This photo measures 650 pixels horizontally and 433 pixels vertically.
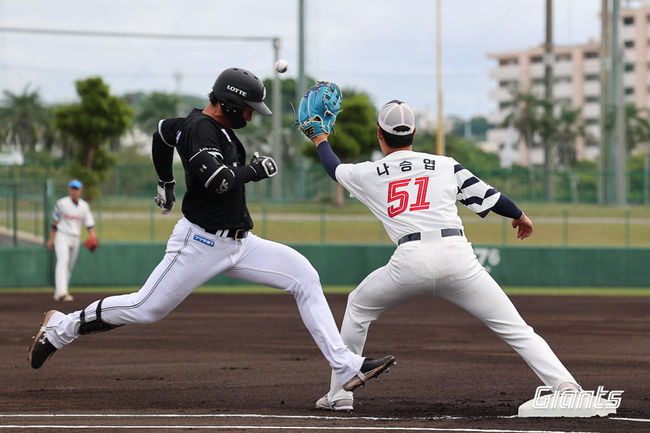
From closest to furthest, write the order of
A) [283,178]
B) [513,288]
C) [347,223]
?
[513,288], [347,223], [283,178]

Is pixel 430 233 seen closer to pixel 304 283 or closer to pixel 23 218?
pixel 304 283

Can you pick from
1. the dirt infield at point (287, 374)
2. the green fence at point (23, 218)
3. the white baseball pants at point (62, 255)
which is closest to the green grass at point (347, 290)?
the green fence at point (23, 218)

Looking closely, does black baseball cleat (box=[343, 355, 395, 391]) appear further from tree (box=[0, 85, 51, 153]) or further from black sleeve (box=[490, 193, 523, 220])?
tree (box=[0, 85, 51, 153])

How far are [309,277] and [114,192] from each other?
141ft

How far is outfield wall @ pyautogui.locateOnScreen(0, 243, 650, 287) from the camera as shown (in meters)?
23.2

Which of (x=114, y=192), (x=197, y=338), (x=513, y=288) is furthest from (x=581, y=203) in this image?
(x=197, y=338)

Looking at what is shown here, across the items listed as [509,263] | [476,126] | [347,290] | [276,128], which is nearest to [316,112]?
[347,290]

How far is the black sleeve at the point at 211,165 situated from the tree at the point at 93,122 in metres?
38.3

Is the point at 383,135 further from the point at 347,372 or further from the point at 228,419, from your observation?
the point at 228,419

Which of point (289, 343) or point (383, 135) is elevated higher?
point (383, 135)

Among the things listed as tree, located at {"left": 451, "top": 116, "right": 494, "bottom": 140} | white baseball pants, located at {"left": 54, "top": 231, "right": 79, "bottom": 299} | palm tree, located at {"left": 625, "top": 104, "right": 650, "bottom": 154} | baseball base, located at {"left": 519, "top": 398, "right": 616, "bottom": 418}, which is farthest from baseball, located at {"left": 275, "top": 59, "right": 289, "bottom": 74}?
tree, located at {"left": 451, "top": 116, "right": 494, "bottom": 140}

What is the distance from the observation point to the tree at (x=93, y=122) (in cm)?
4428

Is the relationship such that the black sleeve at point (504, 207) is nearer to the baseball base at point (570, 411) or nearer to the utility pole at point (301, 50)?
the baseball base at point (570, 411)

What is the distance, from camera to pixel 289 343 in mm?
11625
